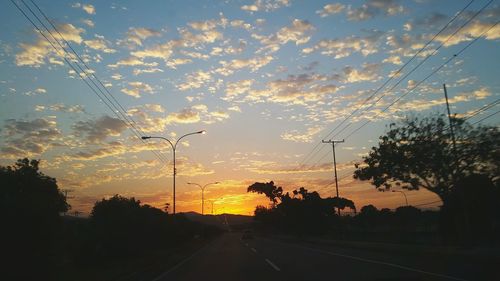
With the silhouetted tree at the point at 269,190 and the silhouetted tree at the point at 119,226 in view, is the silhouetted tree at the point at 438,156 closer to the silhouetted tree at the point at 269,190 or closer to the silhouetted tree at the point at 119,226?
the silhouetted tree at the point at 119,226

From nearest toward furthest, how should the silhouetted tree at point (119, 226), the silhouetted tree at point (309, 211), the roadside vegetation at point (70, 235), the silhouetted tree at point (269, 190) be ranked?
the roadside vegetation at point (70, 235) → the silhouetted tree at point (119, 226) → the silhouetted tree at point (309, 211) → the silhouetted tree at point (269, 190)

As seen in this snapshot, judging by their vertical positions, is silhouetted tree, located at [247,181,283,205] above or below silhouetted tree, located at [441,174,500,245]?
above

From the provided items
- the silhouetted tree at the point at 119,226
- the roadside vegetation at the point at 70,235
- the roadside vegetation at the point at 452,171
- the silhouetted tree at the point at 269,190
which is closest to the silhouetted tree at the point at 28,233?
the roadside vegetation at the point at 70,235

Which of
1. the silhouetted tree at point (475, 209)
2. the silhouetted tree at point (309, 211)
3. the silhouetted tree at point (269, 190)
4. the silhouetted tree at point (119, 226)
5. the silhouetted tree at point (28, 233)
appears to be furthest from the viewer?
the silhouetted tree at point (269, 190)

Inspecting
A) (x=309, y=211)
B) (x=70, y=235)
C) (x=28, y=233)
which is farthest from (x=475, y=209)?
(x=309, y=211)

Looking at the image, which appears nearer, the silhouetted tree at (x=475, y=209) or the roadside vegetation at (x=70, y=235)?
the roadside vegetation at (x=70, y=235)

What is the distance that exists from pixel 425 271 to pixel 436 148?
21299 millimetres

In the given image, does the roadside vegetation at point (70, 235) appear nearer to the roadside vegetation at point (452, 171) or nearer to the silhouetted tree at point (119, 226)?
the silhouetted tree at point (119, 226)

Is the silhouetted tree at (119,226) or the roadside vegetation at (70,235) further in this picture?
the silhouetted tree at (119,226)

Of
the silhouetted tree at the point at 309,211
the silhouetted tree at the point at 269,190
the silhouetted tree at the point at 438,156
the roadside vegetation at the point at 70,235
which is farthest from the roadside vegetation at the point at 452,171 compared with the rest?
the silhouetted tree at the point at 269,190

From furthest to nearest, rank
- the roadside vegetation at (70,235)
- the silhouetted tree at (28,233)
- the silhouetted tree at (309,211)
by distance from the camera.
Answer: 1. the silhouetted tree at (309,211)
2. the roadside vegetation at (70,235)
3. the silhouetted tree at (28,233)

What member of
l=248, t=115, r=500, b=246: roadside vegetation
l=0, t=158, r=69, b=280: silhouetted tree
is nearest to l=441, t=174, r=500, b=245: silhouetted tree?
l=248, t=115, r=500, b=246: roadside vegetation

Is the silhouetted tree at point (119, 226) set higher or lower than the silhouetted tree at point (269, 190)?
lower

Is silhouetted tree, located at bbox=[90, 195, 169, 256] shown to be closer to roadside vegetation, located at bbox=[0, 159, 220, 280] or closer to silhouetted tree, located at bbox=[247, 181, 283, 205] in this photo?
roadside vegetation, located at bbox=[0, 159, 220, 280]
